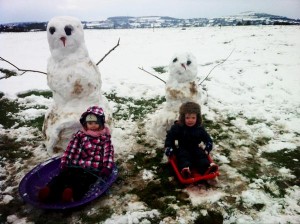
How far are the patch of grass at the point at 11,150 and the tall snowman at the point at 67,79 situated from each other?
518mm

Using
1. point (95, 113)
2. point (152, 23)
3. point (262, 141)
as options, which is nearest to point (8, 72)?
point (95, 113)

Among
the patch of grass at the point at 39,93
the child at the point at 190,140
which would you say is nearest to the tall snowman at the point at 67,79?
the child at the point at 190,140

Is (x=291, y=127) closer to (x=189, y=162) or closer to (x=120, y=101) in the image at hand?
(x=189, y=162)

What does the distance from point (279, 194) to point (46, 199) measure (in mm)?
2487

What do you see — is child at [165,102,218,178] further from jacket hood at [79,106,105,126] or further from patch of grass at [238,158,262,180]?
jacket hood at [79,106,105,126]

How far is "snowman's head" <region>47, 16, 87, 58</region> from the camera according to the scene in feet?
11.7

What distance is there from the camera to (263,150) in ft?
13.8

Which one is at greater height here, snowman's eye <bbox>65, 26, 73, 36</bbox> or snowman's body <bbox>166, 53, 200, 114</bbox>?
snowman's eye <bbox>65, 26, 73, 36</bbox>

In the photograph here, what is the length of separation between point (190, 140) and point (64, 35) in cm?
203

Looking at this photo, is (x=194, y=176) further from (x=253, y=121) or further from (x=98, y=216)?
(x=253, y=121)

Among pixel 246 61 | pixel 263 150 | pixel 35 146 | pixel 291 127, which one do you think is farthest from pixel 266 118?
pixel 246 61

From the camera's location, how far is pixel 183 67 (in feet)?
13.4

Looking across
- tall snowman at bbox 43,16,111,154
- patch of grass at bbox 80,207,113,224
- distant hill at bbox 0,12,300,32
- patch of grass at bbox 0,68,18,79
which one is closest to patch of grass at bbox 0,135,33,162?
tall snowman at bbox 43,16,111,154

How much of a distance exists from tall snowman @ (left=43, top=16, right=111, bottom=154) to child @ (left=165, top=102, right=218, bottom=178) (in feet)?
3.96
